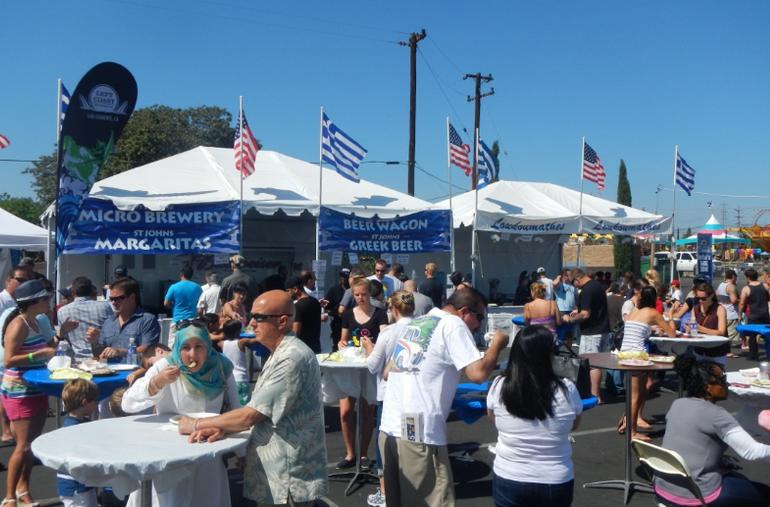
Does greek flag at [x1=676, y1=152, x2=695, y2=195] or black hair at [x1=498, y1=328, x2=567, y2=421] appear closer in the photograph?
black hair at [x1=498, y1=328, x2=567, y2=421]

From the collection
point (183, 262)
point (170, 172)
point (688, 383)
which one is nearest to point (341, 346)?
point (688, 383)

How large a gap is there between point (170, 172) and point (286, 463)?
1303 cm

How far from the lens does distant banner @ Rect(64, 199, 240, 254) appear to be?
41.3 ft

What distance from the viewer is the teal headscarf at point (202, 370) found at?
356 centimetres

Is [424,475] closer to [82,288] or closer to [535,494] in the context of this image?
[535,494]

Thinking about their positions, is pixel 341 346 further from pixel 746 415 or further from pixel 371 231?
pixel 371 231

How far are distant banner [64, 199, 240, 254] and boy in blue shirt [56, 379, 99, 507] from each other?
27.6 ft

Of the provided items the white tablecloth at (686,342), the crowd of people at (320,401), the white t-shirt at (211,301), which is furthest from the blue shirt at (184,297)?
the white tablecloth at (686,342)

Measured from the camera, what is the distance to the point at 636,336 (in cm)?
772

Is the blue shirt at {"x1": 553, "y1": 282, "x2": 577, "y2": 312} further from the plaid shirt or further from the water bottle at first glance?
the water bottle

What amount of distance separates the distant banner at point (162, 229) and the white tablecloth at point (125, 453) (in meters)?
9.78

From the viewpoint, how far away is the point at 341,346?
257 inches

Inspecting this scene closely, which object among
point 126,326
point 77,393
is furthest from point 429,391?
point 126,326

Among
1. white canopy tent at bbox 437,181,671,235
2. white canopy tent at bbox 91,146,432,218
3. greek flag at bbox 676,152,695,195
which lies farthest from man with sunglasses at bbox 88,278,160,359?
greek flag at bbox 676,152,695,195
